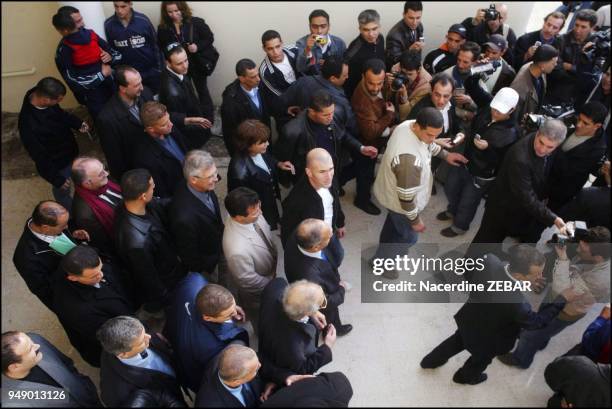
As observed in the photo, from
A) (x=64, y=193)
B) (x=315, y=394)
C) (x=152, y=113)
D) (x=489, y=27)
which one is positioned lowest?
(x=64, y=193)

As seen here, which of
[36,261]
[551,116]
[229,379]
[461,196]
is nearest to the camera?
[229,379]

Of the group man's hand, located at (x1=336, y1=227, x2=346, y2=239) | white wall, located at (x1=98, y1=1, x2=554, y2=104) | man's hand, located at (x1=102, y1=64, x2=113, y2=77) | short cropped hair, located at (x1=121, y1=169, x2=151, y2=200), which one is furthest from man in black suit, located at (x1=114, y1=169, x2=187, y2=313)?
white wall, located at (x1=98, y1=1, x2=554, y2=104)

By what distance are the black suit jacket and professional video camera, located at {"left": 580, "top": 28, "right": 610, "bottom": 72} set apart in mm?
3603

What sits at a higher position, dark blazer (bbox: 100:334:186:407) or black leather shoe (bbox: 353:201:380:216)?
dark blazer (bbox: 100:334:186:407)

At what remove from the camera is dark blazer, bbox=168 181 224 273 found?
11.3ft

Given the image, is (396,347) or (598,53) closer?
(396,347)

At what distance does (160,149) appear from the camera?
3928 millimetres

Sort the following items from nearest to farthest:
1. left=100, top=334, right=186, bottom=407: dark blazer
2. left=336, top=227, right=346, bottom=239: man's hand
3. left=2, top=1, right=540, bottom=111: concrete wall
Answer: left=100, top=334, right=186, bottom=407: dark blazer
left=336, top=227, right=346, bottom=239: man's hand
left=2, top=1, right=540, bottom=111: concrete wall

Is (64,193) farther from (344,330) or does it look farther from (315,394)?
(315,394)

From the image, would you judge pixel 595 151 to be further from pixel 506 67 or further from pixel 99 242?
pixel 99 242

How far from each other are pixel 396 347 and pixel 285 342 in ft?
4.67

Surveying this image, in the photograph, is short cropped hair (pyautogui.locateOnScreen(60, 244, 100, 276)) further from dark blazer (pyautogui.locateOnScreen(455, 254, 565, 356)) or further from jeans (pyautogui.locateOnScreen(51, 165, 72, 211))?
dark blazer (pyautogui.locateOnScreen(455, 254, 565, 356))

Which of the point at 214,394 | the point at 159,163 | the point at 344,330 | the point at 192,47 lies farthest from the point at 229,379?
the point at 192,47

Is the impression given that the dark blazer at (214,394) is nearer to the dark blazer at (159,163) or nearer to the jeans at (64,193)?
the dark blazer at (159,163)
